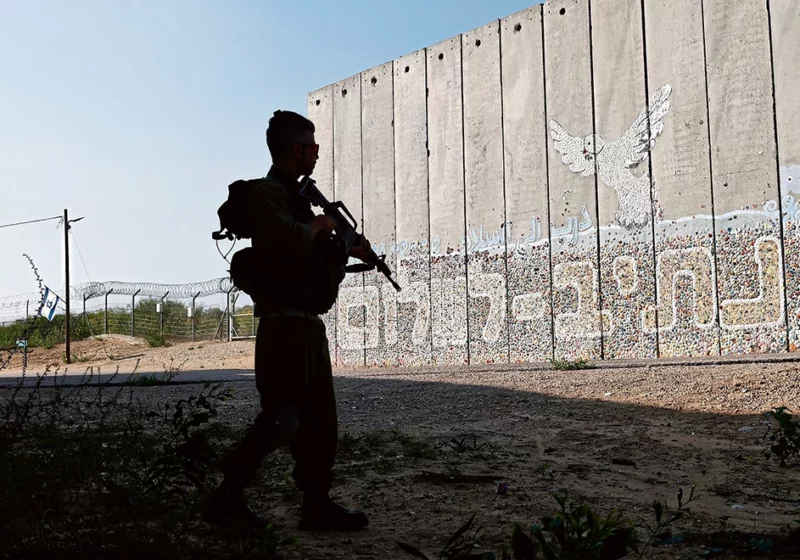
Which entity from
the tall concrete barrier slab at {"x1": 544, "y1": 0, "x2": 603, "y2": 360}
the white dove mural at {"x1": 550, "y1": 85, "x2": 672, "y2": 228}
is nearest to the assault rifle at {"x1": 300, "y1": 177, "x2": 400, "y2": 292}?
the white dove mural at {"x1": 550, "y1": 85, "x2": 672, "y2": 228}

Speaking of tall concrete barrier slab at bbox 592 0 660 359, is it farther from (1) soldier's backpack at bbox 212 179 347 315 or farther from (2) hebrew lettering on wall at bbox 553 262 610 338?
(1) soldier's backpack at bbox 212 179 347 315

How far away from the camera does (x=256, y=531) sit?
2287 mm

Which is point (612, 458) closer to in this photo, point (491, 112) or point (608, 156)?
Answer: point (608, 156)

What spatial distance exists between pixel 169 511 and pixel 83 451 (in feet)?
2.40

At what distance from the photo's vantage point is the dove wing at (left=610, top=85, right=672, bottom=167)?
8953 mm

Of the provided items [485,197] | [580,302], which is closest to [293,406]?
[580,302]

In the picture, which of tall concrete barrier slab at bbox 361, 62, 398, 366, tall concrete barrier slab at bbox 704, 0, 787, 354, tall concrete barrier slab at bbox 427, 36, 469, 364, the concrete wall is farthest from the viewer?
tall concrete barrier slab at bbox 361, 62, 398, 366

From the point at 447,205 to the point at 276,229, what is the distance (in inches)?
353

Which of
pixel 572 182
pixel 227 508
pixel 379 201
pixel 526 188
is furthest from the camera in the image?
pixel 379 201

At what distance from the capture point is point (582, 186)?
31.8 feet

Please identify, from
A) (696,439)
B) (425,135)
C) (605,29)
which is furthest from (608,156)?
(696,439)

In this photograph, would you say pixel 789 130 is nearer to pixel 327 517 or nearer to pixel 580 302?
pixel 580 302

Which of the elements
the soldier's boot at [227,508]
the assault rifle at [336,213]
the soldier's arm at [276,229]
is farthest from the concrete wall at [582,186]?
the soldier's boot at [227,508]

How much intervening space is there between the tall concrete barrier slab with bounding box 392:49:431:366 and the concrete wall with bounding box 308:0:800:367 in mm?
30
